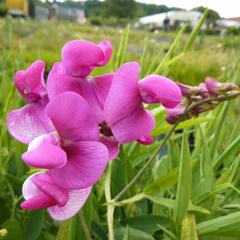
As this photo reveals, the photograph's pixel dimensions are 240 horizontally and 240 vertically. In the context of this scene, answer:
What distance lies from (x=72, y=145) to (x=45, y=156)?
4 cm

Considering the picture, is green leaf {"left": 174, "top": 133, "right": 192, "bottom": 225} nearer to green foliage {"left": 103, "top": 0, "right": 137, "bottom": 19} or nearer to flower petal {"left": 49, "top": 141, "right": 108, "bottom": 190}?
flower petal {"left": 49, "top": 141, "right": 108, "bottom": 190}

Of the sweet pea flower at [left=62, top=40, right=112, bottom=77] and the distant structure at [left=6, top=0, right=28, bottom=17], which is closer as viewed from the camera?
the sweet pea flower at [left=62, top=40, right=112, bottom=77]

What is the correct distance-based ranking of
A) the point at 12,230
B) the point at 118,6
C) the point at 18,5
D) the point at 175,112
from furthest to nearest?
the point at 18,5
the point at 118,6
the point at 12,230
the point at 175,112

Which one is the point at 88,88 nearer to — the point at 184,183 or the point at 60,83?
the point at 60,83

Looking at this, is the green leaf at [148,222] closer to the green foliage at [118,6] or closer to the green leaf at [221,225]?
the green leaf at [221,225]

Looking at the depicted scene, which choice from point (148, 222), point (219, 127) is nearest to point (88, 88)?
point (148, 222)

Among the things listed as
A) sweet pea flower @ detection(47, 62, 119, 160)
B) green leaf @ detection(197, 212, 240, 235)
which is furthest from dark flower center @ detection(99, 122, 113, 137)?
green leaf @ detection(197, 212, 240, 235)

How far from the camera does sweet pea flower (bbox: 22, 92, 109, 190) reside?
0.30 m

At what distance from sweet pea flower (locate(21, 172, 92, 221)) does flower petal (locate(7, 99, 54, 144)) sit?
4cm

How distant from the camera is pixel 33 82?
0.36m

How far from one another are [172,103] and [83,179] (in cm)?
8

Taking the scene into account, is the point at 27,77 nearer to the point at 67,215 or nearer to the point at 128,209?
the point at 67,215

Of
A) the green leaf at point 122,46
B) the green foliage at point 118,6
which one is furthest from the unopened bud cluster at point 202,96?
the green foliage at point 118,6

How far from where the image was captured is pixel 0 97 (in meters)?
0.85
